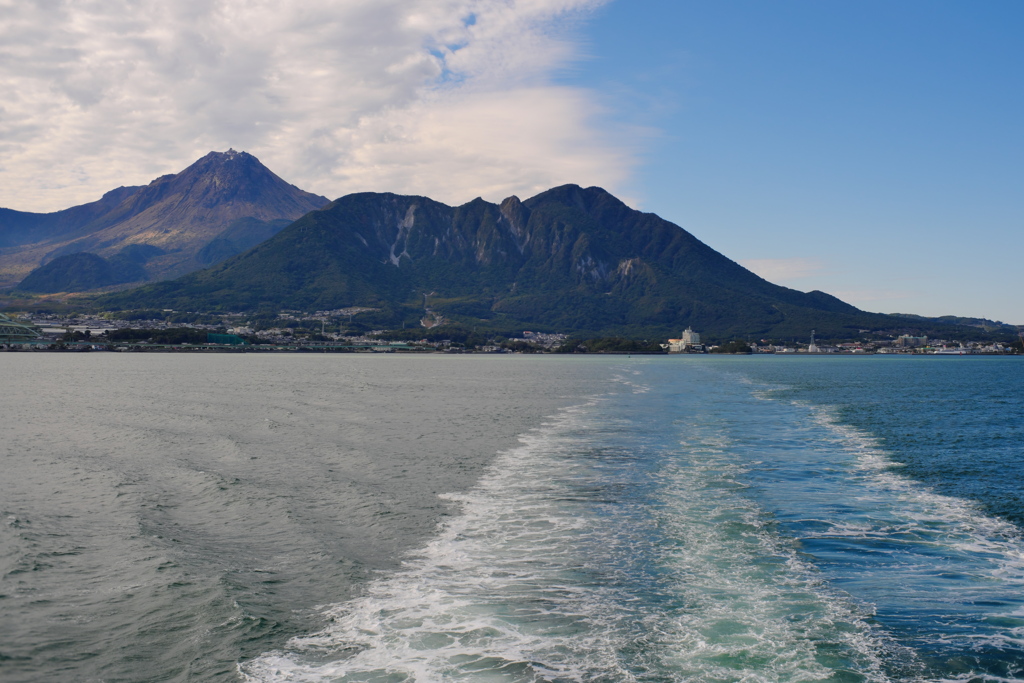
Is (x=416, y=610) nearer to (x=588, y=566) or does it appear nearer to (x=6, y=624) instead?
(x=588, y=566)

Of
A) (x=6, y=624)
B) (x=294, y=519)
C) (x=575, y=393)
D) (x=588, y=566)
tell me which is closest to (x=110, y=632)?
(x=6, y=624)

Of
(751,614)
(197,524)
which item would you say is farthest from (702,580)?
(197,524)

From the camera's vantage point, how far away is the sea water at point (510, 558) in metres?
10.8

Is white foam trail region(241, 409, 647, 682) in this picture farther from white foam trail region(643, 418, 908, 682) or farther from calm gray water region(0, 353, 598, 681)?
white foam trail region(643, 418, 908, 682)

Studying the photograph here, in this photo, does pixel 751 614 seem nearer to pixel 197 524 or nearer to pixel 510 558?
pixel 510 558

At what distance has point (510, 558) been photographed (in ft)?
53.0

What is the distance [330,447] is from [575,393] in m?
41.7

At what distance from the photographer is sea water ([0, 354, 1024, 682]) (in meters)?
10.8

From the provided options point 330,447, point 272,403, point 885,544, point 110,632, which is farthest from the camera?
point 272,403

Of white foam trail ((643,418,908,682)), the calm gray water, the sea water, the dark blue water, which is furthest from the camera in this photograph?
the calm gray water

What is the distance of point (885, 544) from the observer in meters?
17.1

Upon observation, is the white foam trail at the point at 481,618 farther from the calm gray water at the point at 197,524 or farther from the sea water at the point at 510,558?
the calm gray water at the point at 197,524

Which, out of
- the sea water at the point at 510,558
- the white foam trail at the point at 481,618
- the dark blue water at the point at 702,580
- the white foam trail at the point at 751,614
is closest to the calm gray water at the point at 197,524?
the sea water at the point at 510,558

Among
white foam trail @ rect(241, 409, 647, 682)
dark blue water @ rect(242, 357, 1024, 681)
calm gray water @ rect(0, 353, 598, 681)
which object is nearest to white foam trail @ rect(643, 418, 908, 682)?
dark blue water @ rect(242, 357, 1024, 681)
